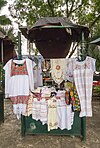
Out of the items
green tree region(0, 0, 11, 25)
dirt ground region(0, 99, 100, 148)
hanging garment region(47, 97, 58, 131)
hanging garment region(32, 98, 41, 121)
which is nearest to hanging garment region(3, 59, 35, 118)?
hanging garment region(32, 98, 41, 121)

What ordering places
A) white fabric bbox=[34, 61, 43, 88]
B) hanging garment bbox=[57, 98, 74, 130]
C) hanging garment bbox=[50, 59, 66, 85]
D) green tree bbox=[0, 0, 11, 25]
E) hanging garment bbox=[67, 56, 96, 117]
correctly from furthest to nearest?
green tree bbox=[0, 0, 11, 25], white fabric bbox=[34, 61, 43, 88], hanging garment bbox=[50, 59, 66, 85], hanging garment bbox=[57, 98, 74, 130], hanging garment bbox=[67, 56, 96, 117]

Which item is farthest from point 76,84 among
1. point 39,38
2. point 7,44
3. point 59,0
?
point 59,0

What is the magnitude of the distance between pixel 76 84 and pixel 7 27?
7.75 metres

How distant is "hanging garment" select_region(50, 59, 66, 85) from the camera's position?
10.4 feet

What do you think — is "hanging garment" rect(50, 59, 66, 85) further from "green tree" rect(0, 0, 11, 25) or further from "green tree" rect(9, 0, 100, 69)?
"green tree" rect(0, 0, 11, 25)

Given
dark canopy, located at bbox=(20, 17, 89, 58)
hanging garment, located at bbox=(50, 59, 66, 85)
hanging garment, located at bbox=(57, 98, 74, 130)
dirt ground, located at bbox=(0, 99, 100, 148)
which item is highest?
dark canopy, located at bbox=(20, 17, 89, 58)

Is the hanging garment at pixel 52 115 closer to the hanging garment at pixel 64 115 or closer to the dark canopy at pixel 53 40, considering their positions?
the hanging garment at pixel 64 115

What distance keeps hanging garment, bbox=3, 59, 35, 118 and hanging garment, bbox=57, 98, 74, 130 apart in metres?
0.60

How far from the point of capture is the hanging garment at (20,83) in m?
2.95

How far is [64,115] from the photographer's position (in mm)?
3002

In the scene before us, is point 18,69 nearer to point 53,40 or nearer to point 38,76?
point 38,76

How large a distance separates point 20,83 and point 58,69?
29.3 inches

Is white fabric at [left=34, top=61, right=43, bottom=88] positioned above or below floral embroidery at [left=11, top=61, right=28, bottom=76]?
below

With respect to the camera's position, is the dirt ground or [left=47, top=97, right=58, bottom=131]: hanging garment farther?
[left=47, top=97, right=58, bottom=131]: hanging garment
